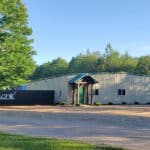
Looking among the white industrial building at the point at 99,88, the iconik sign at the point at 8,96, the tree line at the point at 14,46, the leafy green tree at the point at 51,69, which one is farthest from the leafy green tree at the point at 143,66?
the tree line at the point at 14,46

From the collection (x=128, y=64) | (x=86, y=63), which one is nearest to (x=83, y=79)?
(x=128, y=64)

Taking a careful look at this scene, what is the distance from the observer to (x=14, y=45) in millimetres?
39375

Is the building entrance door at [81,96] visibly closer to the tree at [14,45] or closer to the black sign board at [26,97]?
the black sign board at [26,97]

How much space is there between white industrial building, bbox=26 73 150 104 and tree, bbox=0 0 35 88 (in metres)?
10.9

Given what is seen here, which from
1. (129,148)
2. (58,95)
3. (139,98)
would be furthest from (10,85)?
(129,148)

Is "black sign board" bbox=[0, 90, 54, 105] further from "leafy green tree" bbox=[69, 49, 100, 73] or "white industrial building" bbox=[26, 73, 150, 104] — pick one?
"leafy green tree" bbox=[69, 49, 100, 73]

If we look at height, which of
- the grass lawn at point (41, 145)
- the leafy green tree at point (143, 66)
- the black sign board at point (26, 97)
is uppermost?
the leafy green tree at point (143, 66)

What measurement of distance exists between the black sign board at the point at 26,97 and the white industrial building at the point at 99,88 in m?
1.24

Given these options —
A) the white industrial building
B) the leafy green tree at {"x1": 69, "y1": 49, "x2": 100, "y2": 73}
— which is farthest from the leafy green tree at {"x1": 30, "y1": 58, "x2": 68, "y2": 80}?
the white industrial building

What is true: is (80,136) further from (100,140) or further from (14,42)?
(14,42)

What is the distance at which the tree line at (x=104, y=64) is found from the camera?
3745 inches

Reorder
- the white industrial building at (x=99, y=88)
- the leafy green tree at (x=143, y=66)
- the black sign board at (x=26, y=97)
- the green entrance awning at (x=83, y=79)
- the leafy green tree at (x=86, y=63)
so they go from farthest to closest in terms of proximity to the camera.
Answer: the leafy green tree at (x=86, y=63) → the leafy green tree at (x=143, y=66) → the white industrial building at (x=99, y=88) → the green entrance awning at (x=83, y=79) → the black sign board at (x=26, y=97)

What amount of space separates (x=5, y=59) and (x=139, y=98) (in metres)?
22.7

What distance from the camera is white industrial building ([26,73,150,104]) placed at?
51250 millimetres
